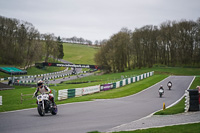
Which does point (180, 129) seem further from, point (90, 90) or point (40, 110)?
point (90, 90)

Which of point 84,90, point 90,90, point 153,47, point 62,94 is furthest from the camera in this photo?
→ point 153,47

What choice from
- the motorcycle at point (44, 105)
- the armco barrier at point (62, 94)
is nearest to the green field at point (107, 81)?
the armco barrier at point (62, 94)

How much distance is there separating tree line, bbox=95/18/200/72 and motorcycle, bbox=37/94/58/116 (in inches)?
2430

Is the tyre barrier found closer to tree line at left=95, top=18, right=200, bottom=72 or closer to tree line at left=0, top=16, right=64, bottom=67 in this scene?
tree line at left=95, top=18, right=200, bottom=72

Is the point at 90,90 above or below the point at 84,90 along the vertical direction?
below

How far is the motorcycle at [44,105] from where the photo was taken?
475 inches

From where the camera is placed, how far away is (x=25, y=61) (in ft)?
292

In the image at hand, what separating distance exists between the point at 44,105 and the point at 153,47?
75.3m

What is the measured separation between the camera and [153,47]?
275 ft

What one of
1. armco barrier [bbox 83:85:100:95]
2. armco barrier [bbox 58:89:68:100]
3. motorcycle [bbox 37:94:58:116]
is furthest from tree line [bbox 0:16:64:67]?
motorcycle [bbox 37:94:58:116]

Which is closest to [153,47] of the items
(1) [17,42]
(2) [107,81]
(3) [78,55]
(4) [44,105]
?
(2) [107,81]

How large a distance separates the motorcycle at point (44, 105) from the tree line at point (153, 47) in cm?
6172

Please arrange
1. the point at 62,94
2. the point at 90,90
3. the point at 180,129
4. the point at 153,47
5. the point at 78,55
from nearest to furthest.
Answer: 1. the point at 180,129
2. the point at 62,94
3. the point at 90,90
4. the point at 153,47
5. the point at 78,55

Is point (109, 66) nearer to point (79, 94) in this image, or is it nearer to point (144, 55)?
point (144, 55)
